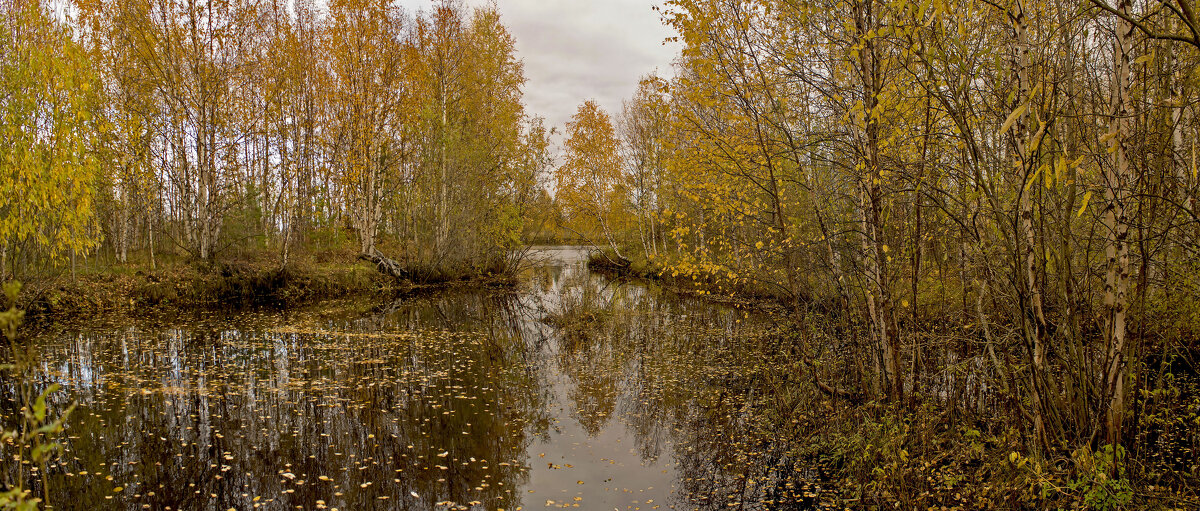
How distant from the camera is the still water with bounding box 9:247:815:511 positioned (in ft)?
17.7

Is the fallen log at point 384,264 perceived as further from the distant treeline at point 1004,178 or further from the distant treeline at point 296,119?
the distant treeline at point 1004,178

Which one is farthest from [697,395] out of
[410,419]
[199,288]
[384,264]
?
[384,264]

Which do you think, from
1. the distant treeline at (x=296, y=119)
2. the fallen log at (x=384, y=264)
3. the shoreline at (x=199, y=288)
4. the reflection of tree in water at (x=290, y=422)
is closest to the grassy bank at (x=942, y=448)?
the reflection of tree in water at (x=290, y=422)

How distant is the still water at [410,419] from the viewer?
17.7 ft

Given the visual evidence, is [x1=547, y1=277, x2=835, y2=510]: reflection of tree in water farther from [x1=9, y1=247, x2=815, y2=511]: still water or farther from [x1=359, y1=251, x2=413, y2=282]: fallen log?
[x1=359, y1=251, x2=413, y2=282]: fallen log

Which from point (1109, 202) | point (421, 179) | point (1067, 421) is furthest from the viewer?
point (421, 179)

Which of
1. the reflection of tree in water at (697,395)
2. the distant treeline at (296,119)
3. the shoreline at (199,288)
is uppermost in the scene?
the distant treeline at (296,119)

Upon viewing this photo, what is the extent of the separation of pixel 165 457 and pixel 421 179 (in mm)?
16333

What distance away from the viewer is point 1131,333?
3.94 metres


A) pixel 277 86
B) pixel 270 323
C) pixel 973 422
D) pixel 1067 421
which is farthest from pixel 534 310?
pixel 1067 421

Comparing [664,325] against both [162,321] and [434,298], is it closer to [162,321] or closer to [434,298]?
[434,298]

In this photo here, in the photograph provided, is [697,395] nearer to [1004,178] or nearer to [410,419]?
[410,419]

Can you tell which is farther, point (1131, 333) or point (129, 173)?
point (129, 173)

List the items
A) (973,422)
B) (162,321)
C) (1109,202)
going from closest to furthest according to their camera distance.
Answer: (1109,202), (973,422), (162,321)
